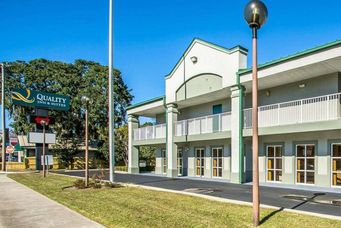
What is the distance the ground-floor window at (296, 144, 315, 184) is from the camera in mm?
17453

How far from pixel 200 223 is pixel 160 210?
2.07 metres

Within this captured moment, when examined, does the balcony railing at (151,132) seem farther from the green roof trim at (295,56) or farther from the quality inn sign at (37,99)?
the quality inn sign at (37,99)

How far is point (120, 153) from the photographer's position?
135 feet

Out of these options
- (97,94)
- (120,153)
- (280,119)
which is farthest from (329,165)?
(97,94)

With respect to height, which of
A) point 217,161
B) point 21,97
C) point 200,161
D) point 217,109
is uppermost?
point 21,97

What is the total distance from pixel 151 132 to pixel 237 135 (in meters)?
11.1

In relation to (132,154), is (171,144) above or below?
above

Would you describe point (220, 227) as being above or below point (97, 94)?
below

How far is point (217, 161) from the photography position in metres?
23.4

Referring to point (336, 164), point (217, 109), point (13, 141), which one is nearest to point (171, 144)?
point (217, 109)

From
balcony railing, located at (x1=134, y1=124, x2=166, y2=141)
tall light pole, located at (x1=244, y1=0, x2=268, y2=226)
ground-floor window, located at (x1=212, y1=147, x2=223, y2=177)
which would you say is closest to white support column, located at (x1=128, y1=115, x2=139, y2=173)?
balcony railing, located at (x1=134, y1=124, x2=166, y2=141)

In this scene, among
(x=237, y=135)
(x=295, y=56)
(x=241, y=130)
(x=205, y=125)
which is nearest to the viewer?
(x=295, y=56)

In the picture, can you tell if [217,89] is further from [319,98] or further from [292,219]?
[292,219]

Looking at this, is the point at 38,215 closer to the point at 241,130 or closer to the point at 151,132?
the point at 241,130
